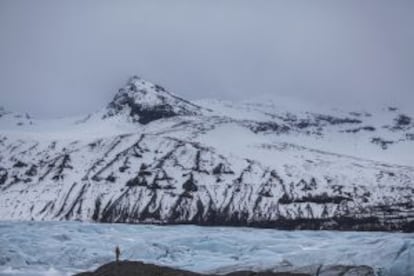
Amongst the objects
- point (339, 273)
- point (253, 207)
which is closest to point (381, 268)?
point (339, 273)

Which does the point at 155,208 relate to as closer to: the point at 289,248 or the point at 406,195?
the point at 406,195

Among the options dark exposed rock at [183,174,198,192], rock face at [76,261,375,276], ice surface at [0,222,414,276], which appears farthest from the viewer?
dark exposed rock at [183,174,198,192]

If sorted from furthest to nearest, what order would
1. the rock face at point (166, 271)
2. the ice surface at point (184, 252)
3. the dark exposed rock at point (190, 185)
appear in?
the dark exposed rock at point (190, 185)
the ice surface at point (184, 252)
the rock face at point (166, 271)

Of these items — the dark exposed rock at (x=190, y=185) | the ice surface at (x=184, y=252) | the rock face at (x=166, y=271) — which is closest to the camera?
the rock face at (x=166, y=271)

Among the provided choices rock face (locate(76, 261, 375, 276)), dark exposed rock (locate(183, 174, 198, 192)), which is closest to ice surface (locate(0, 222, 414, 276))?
rock face (locate(76, 261, 375, 276))

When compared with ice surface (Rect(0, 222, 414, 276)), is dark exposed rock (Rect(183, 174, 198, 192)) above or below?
above

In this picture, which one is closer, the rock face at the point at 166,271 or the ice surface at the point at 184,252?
the rock face at the point at 166,271

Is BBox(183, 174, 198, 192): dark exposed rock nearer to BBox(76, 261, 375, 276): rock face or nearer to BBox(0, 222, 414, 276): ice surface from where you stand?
BBox(0, 222, 414, 276): ice surface

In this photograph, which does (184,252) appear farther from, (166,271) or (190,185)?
(190,185)

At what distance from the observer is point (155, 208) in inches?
6939

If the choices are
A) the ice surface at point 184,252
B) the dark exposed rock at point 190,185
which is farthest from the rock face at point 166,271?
the dark exposed rock at point 190,185

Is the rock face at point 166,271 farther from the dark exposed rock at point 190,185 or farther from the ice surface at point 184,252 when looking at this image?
the dark exposed rock at point 190,185

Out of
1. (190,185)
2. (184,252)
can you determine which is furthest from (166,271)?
(190,185)

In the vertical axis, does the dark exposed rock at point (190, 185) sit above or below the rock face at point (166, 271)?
above
